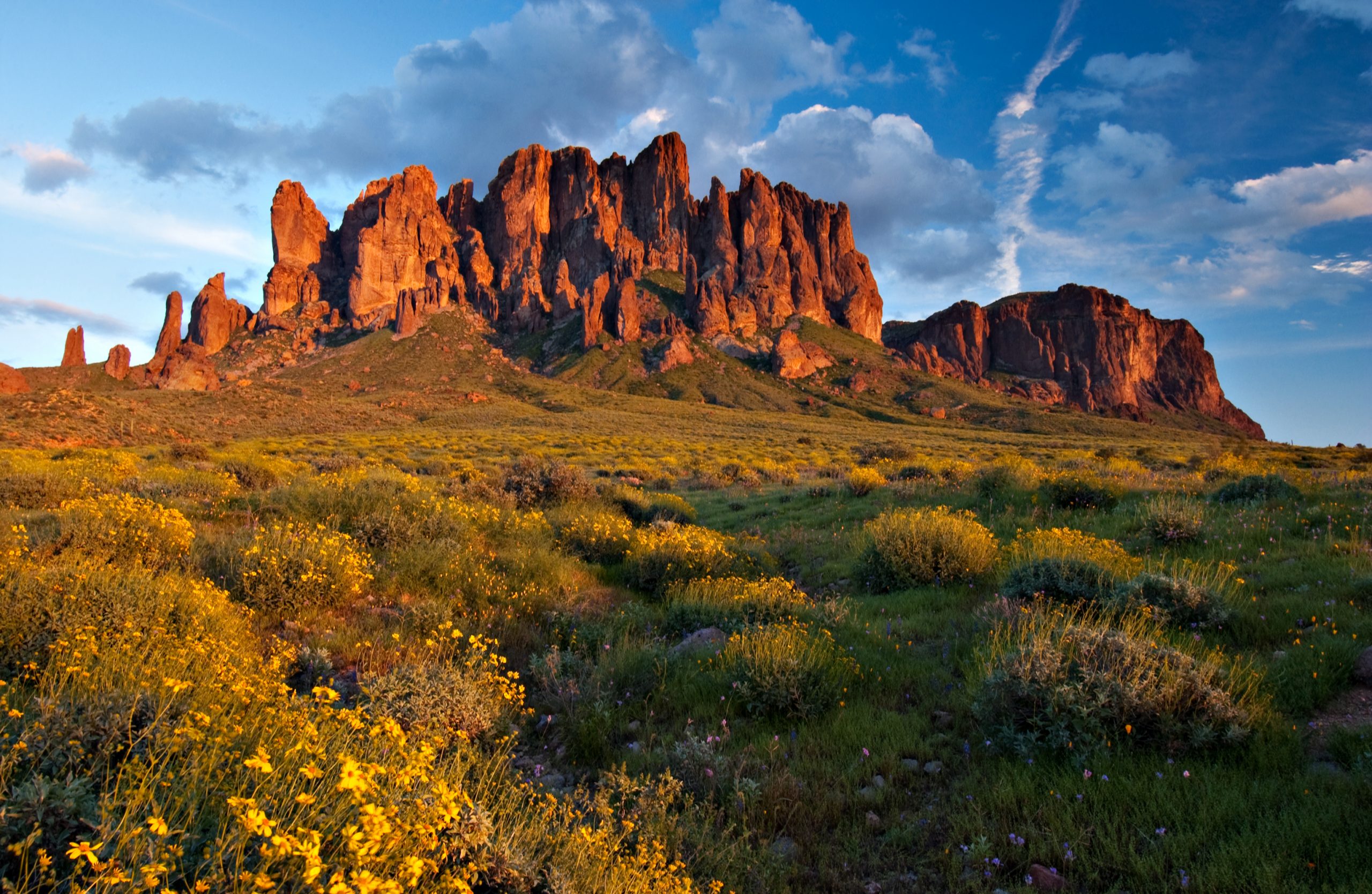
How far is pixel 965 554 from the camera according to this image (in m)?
7.62

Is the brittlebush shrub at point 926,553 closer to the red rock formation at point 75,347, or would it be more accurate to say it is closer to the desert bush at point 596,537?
the desert bush at point 596,537

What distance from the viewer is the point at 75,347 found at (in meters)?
149

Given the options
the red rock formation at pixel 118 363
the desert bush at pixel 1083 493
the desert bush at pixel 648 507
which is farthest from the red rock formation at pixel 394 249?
the desert bush at pixel 1083 493

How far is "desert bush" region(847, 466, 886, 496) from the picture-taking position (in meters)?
14.3

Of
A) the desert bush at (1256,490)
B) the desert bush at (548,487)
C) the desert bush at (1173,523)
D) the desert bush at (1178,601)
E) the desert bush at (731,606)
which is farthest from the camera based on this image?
the desert bush at (548,487)

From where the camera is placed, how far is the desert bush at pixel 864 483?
14.3 metres

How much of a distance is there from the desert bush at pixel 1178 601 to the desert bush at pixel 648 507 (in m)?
8.00

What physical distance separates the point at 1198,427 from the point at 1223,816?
7407 inches

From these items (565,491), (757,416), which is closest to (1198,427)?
(757,416)

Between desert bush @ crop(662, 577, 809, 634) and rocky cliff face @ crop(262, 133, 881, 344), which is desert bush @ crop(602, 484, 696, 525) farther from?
rocky cliff face @ crop(262, 133, 881, 344)

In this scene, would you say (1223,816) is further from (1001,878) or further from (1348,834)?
(1001,878)

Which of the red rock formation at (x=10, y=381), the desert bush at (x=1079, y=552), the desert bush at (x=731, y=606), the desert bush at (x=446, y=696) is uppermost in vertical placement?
the red rock formation at (x=10, y=381)

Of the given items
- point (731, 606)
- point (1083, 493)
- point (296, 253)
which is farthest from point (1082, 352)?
point (296, 253)

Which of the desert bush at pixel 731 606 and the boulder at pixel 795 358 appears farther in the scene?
the boulder at pixel 795 358
